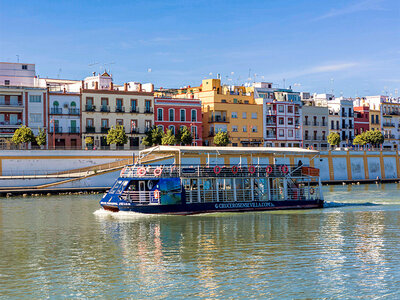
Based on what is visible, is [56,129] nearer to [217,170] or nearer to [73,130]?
[73,130]

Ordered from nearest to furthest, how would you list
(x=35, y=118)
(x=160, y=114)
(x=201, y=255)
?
(x=201, y=255) → (x=35, y=118) → (x=160, y=114)

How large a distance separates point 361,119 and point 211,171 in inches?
3099

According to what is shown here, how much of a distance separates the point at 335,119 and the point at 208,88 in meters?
26.1

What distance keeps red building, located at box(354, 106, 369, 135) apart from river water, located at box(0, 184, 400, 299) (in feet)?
238

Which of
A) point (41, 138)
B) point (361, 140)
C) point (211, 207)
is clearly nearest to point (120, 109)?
point (41, 138)

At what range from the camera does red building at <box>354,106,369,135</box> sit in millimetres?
119500

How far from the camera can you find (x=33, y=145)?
82.8 metres

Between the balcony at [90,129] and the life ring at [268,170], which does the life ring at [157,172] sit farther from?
the balcony at [90,129]

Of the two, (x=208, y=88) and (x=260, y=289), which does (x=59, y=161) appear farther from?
(x=260, y=289)

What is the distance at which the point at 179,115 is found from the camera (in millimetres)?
94688

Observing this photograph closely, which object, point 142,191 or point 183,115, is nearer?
point 142,191

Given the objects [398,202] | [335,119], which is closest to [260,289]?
[398,202]

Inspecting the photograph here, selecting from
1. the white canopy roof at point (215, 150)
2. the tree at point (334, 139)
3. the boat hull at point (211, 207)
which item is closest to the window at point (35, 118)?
the white canopy roof at point (215, 150)

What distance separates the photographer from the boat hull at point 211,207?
149ft
